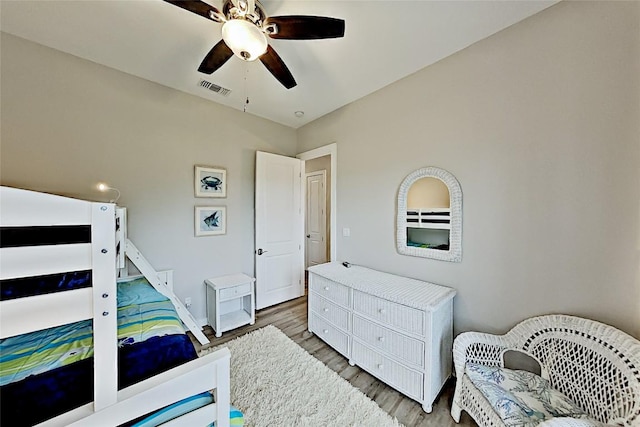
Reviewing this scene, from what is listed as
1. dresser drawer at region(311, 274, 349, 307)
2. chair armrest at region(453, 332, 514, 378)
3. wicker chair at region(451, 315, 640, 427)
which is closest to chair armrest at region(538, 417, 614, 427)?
wicker chair at region(451, 315, 640, 427)

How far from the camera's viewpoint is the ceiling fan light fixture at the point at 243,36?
127 centimetres

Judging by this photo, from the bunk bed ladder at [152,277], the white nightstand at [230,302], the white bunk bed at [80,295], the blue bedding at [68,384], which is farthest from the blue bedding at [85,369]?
the white nightstand at [230,302]

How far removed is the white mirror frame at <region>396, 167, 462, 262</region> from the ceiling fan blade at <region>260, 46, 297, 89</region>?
4.58 feet

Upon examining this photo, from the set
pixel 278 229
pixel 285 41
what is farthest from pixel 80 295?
pixel 278 229

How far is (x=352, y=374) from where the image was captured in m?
2.00

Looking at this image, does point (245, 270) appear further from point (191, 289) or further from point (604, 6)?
point (604, 6)

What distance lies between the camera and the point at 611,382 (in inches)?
46.1

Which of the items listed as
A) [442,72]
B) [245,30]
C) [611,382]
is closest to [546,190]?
[611,382]

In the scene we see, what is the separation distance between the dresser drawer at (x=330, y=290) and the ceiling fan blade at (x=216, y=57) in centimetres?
207

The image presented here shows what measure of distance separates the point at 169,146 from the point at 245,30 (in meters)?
1.80

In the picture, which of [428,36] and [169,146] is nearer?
[428,36]

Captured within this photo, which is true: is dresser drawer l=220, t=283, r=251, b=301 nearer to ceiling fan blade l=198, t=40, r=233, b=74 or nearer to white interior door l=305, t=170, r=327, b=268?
white interior door l=305, t=170, r=327, b=268

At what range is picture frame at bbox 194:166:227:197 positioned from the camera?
2.72 meters

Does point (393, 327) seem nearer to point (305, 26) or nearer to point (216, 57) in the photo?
point (305, 26)
